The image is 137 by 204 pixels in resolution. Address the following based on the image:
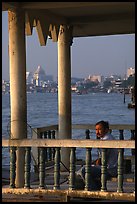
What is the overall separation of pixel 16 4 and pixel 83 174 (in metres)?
3.03

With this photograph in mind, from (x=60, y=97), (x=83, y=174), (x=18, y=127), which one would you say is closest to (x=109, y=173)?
(x=83, y=174)

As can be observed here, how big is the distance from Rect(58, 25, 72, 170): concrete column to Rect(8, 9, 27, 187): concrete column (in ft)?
8.58

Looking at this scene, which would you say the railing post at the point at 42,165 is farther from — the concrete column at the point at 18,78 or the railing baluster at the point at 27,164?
the concrete column at the point at 18,78

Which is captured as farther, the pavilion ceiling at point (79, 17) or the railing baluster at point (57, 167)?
the pavilion ceiling at point (79, 17)

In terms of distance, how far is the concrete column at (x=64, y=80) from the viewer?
1098cm

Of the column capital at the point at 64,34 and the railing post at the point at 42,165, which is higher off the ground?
the column capital at the point at 64,34

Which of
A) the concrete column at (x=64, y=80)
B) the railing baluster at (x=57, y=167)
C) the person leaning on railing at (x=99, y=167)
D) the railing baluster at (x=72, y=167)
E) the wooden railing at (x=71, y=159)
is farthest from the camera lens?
the concrete column at (x=64, y=80)

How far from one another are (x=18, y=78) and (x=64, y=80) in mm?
2770

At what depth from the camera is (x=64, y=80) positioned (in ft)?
36.3

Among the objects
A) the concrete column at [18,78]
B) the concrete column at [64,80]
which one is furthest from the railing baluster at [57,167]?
the concrete column at [64,80]

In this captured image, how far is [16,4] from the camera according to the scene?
8.28 meters

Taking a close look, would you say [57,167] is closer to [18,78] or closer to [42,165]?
[42,165]

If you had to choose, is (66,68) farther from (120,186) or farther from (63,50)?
(120,186)

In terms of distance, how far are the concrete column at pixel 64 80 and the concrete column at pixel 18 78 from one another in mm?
2615
